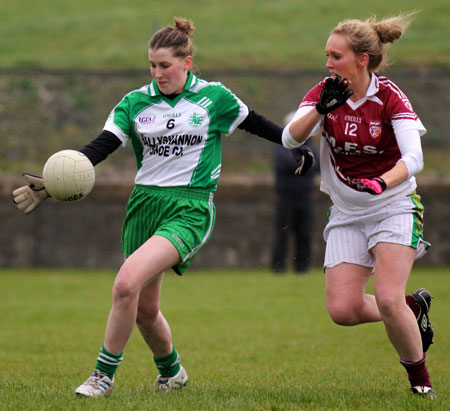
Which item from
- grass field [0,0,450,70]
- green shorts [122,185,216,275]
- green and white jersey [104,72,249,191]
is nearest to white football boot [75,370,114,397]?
green shorts [122,185,216,275]

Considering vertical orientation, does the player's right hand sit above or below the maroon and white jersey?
below

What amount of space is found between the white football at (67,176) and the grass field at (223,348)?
1232mm

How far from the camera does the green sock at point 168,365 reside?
578cm

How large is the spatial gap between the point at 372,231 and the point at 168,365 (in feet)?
5.37

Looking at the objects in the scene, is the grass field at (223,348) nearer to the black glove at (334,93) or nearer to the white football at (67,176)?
the white football at (67,176)

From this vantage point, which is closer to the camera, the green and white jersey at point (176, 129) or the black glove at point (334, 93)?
the black glove at point (334, 93)

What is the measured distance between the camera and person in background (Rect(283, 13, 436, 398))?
5188mm

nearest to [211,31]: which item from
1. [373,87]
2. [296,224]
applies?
[296,224]

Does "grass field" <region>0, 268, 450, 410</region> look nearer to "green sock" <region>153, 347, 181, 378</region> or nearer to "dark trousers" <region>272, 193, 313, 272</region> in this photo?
"green sock" <region>153, 347, 181, 378</region>

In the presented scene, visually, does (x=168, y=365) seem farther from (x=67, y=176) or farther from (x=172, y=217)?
(x=67, y=176)

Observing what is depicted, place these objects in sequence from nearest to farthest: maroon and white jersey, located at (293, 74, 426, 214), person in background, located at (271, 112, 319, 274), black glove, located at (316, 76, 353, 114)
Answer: black glove, located at (316, 76, 353, 114)
maroon and white jersey, located at (293, 74, 426, 214)
person in background, located at (271, 112, 319, 274)

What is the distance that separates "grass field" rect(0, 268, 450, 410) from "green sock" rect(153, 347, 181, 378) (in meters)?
0.15

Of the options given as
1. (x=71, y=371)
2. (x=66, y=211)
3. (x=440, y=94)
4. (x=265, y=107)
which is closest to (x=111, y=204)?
(x=66, y=211)

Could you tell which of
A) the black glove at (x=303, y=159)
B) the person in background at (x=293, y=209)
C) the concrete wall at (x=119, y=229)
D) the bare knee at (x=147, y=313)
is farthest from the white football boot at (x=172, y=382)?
the concrete wall at (x=119, y=229)
